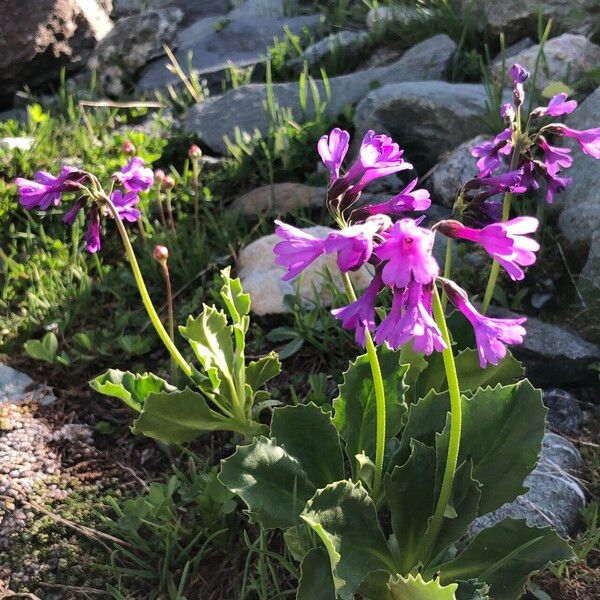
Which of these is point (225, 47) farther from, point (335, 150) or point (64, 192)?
point (335, 150)

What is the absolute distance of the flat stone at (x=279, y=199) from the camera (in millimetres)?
3681

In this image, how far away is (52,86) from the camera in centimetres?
565

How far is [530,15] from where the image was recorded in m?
4.77

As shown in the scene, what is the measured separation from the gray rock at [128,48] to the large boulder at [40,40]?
0.16 meters

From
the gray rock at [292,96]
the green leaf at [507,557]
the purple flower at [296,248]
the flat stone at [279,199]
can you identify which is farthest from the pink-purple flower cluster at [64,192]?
the gray rock at [292,96]

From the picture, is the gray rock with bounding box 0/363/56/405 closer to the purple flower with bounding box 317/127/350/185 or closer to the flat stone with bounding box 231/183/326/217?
the flat stone with bounding box 231/183/326/217

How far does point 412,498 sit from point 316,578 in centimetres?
28

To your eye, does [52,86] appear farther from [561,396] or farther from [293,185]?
[561,396]

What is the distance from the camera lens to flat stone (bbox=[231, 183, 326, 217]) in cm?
368

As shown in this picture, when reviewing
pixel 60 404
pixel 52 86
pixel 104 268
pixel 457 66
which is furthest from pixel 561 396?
pixel 52 86

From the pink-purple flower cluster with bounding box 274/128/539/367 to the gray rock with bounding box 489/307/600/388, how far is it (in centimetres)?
126

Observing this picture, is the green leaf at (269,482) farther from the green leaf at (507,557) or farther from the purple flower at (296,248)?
the purple flower at (296,248)

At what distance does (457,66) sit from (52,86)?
9.15 feet

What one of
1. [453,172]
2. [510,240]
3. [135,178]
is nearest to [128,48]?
[453,172]
